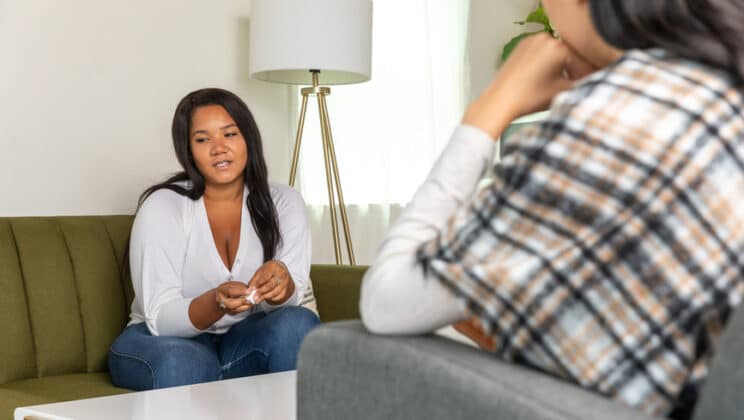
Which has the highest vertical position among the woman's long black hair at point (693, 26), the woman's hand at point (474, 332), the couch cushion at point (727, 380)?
the woman's long black hair at point (693, 26)

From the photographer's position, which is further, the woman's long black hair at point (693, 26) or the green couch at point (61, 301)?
the green couch at point (61, 301)

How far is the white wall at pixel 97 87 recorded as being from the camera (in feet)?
9.27

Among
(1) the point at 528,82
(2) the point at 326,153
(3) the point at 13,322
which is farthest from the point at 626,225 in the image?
(2) the point at 326,153

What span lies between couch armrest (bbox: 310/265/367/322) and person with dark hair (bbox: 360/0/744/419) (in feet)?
6.07

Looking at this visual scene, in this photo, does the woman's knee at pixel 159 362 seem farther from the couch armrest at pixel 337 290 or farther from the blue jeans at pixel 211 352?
the couch armrest at pixel 337 290

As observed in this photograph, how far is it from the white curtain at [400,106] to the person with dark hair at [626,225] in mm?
2806

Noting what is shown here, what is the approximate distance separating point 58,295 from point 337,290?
0.79 meters

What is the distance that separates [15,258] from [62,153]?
2.03ft

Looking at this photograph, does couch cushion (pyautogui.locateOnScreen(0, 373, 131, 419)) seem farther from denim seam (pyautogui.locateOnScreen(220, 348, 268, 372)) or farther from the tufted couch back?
denim seam (pyautogui.locateOnScreen(220, 348, 268, 372))

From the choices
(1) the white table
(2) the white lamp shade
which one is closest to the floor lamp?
(2) the white lamp shade

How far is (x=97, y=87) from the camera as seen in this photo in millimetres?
3051

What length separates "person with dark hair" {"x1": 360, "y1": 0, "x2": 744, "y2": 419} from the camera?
0.79 m

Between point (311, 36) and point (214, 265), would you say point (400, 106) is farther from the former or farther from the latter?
point (214, 265)

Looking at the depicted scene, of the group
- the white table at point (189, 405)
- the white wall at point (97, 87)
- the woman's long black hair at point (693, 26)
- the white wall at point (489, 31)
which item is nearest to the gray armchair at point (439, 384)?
the woman's long black hair at point (693, 26)
